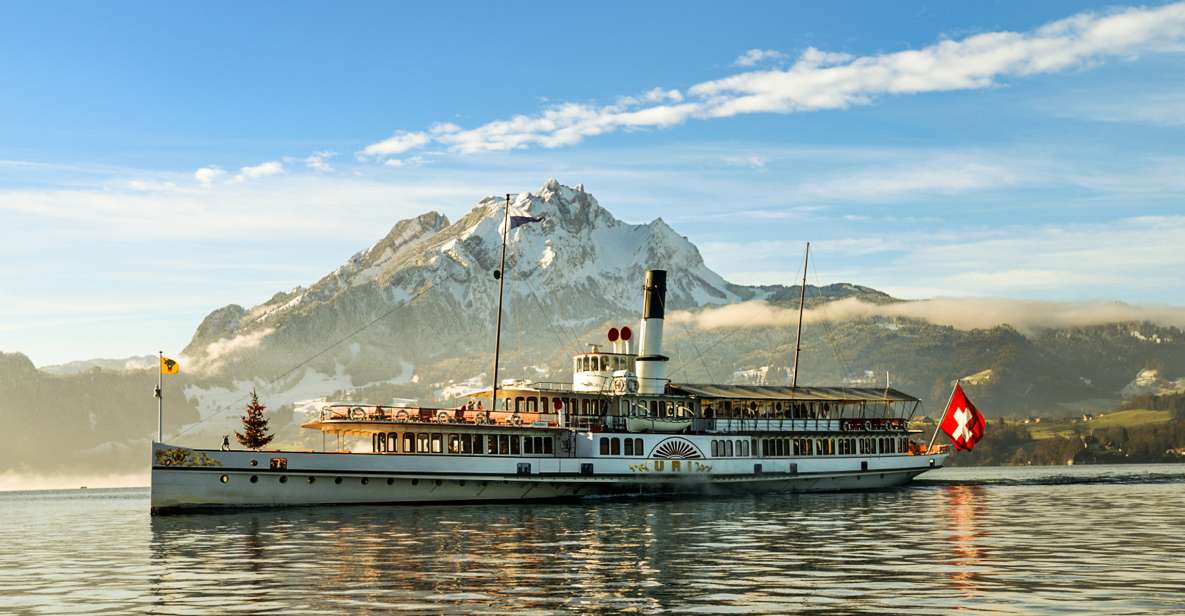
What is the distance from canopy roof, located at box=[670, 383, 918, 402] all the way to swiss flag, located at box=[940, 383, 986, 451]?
10.1 m

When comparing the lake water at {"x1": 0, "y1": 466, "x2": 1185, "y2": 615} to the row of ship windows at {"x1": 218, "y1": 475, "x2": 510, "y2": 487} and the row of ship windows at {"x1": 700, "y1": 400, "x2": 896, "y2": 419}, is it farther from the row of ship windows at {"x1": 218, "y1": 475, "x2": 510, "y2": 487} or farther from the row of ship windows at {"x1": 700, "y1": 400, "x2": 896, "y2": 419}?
the row of ship windows at {"x1": 700, "y1": 400, "x2": 896, "y2": 419}

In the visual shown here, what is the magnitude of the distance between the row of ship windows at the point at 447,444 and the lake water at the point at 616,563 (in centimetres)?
665

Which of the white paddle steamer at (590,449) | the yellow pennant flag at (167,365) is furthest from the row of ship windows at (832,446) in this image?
the yellow pennant flag at (167,365)

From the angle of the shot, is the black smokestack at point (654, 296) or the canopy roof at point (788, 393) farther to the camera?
the black smokestack at point (654, 296)

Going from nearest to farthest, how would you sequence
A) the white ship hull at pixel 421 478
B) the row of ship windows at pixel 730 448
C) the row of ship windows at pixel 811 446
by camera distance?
the white ship hull at pixel 421 478 < the row of ship windows at pixel 730 448 < the row of ship windows at pixel 811 446

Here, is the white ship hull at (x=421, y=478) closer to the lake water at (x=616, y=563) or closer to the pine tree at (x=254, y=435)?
the lake water at (x=616, y=563)

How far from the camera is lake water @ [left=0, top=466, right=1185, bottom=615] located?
26109mm

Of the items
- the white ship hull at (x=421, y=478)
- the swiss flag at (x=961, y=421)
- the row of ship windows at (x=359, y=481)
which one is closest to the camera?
the white ship hull at (x=421, y=478)

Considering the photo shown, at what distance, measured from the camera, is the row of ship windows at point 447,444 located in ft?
215

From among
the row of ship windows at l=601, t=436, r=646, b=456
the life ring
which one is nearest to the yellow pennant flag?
the row of ship windows at l=601, t=436, r=646, b=456

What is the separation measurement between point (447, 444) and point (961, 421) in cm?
4948

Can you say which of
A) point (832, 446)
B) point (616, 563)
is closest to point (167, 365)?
point (616, 563)

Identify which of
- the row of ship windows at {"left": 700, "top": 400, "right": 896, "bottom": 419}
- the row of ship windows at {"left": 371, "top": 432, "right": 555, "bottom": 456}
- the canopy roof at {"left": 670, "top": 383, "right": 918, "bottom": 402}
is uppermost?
the canopy roof at {"left": 670, "top": 383, "right": 918, "bottom": 402}

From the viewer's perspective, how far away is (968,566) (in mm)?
32094
